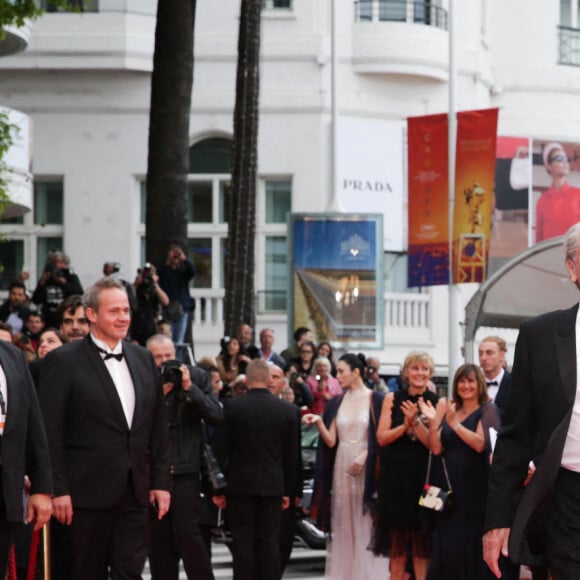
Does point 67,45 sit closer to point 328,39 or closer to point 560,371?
point 328,39

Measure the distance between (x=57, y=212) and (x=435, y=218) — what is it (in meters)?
11.0

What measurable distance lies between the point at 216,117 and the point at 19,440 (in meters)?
32.7

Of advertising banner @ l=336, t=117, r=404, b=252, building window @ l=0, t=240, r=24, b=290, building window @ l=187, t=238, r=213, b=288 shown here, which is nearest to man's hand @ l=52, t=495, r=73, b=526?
building window @ l=187, t=238, r=213, b=288

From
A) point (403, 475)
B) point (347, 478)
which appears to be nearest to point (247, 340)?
point (347, 478)

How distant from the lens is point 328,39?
1656 inches

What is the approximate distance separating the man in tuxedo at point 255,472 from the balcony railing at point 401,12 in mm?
28818

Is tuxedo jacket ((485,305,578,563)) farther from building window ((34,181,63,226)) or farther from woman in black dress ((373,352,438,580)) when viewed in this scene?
building window ((34,181,63,226))

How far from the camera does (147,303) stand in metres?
22.7

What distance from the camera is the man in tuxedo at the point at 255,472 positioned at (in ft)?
48.8

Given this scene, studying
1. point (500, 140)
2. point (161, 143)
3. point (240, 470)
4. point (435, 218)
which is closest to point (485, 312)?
point (161, 143)

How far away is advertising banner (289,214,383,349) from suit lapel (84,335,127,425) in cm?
1923

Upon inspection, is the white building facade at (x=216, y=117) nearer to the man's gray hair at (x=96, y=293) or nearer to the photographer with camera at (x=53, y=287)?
the photographer with camera at (x=53, y=287)

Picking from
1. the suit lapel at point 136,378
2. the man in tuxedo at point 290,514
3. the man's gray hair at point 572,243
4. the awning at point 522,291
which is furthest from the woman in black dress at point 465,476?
the awning at point 522,291

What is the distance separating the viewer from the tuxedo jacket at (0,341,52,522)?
28.5 ft
